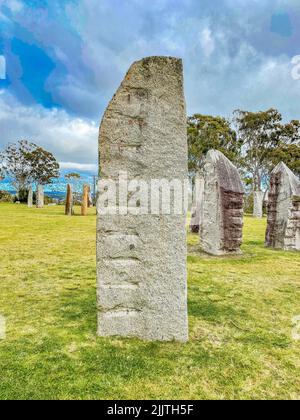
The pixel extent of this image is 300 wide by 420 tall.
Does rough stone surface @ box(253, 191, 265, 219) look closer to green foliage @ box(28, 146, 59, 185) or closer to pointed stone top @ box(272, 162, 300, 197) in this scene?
pointed stone top @ box(272, 162, 300, 197)

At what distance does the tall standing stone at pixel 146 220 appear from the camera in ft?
10.4

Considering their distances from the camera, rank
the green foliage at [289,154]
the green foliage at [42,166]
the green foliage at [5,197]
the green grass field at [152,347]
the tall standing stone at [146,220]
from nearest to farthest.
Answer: the green grass field at [152,347]
the tall standing stone at [146,220]
the green foliage at [5,197]
the green foliage at [289,154]
the green foliage at [42,166]

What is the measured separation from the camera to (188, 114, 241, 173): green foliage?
1417 inches

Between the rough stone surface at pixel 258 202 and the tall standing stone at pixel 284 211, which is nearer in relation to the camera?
the tall standing stone at pixel 284 211

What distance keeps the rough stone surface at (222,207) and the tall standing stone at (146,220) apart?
466cm

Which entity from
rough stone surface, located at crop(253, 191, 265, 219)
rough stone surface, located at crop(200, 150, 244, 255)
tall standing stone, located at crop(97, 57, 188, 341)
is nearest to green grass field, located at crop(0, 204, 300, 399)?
tall standing stone, located at crop(97, 57, 188, 341)

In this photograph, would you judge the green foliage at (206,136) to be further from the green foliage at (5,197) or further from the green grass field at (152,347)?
the green grass field at (152,347)

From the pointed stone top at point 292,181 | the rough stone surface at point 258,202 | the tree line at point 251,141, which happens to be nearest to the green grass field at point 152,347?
the pointed stone top at point 292,181

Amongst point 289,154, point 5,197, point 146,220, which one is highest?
point 289,154

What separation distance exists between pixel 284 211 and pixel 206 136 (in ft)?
93.9

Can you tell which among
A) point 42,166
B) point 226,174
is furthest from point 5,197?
point 226,174

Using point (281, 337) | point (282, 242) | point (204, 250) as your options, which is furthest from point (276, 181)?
point (281, 337)

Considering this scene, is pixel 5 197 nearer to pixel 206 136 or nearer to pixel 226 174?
pixel 206 136

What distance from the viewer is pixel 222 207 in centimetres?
767
